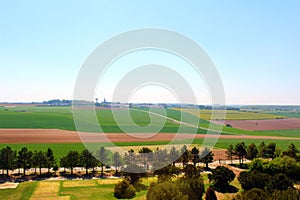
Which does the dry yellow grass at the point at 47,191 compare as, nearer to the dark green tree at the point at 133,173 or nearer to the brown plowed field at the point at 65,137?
the dark green tree at the point at 133,173

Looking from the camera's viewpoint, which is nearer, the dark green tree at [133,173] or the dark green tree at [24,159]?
the dark green tree at [133,173]

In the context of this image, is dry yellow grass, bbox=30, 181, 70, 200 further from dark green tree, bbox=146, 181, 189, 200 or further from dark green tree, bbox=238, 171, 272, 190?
dark green tree, bbox=238, 171, 272, 190

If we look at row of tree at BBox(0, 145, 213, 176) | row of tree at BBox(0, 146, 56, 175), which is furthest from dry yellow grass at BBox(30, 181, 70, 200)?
row of tree at BBox(0, 145, 213, 176)

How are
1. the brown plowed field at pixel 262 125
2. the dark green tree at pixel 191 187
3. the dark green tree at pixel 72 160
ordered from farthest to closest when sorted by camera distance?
the brown plowed field at pixel 262 125, the dark green tree at pixel 72 160, the dark green tree at pixel 191 187

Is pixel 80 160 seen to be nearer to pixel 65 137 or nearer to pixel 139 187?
pixel 139 187

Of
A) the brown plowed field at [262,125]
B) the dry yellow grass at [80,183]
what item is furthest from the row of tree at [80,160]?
the brown plowed field at [262,125]

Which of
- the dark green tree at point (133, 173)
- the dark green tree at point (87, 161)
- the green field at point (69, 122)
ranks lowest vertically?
the dark green tree at point (133, 173)

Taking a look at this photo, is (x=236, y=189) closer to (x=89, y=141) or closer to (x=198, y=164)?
(x=198, y=164)

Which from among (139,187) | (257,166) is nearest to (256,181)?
(257,166)

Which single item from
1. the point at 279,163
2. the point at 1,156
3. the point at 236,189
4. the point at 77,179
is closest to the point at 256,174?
the point at 236,189

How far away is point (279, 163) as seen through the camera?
3747cm

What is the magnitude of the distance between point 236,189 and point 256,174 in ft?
13.5

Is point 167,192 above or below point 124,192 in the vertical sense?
above

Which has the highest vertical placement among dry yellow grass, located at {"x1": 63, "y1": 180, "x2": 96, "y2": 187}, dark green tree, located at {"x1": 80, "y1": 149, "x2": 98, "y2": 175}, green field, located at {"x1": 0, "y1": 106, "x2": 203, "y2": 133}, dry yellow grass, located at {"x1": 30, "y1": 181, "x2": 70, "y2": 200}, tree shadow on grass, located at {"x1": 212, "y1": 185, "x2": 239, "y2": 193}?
green field, located at {"x1": 0, "y1": 106, "x2": 203, "y2": 133}
